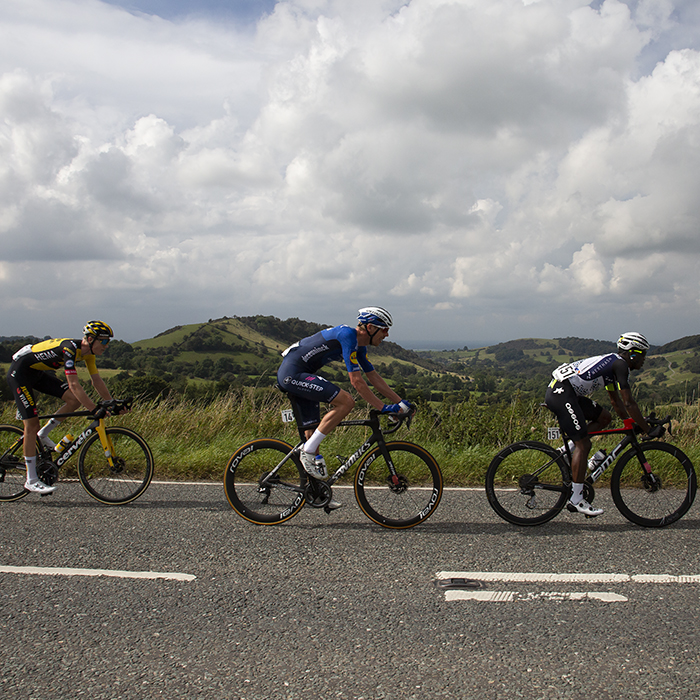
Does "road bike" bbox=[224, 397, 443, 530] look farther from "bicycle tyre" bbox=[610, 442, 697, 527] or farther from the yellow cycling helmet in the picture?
the yellow cycling helmet

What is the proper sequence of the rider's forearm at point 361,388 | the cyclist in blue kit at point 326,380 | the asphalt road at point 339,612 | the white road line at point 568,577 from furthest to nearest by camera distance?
the cyclist in blue kit at point 326,380 < the rider's forearm at point 361,388 < the white road line at point 568,577 < the asphalt road at point 339,612

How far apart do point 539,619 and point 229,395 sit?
8.10 metres

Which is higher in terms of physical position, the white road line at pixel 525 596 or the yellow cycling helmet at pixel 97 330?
the yellow cycling helmet at pixel 97 330

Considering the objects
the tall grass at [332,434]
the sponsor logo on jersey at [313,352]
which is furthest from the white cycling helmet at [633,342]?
the sponsor logo on jersey at [313,352]

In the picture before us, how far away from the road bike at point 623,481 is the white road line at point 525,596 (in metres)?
1.53

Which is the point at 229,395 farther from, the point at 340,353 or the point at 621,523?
the point at 621,523

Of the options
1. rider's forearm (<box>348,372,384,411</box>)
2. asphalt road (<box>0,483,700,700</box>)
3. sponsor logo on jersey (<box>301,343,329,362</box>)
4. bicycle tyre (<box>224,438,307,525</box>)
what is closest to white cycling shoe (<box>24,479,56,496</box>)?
asphalt road (<box>0,483,700,700</box>)

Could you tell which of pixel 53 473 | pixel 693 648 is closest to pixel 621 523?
pixel 693 648

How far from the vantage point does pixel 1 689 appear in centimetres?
262

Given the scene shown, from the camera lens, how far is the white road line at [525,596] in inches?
142

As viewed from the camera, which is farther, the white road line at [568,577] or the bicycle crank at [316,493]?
the bicycle crank at [316,493]

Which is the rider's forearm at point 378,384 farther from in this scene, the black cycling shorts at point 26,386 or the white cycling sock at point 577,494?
the black cycling shorts at point 26,386

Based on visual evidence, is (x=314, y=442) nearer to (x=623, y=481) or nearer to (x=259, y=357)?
(x=623, y=481)

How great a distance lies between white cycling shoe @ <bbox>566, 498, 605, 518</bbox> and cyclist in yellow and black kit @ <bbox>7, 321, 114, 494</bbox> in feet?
18.7
